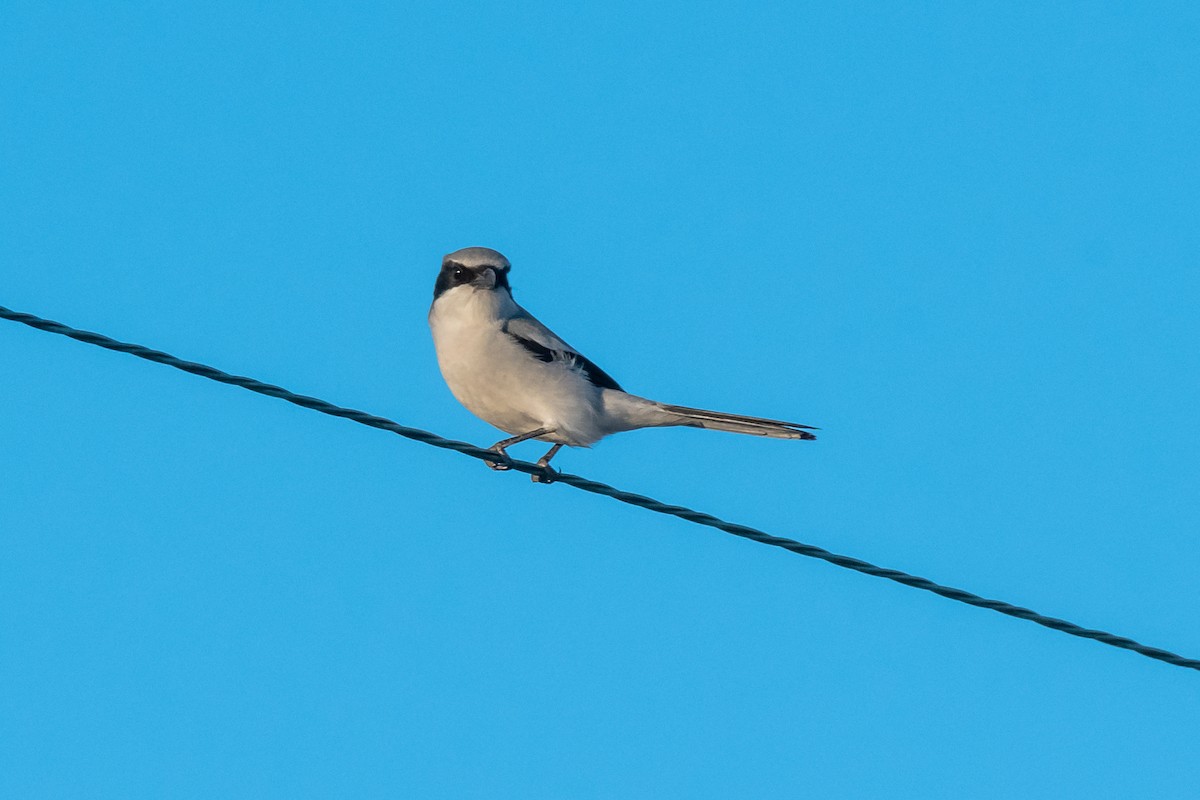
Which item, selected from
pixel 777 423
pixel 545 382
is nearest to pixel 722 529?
pixel 777 423

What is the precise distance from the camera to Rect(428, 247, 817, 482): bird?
8836mm

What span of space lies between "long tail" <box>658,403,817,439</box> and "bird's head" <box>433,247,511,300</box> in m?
1.43

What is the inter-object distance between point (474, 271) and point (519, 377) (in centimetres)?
91

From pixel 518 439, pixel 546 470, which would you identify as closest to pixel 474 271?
pixel 518 439

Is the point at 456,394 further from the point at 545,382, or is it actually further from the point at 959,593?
the point at 959,593

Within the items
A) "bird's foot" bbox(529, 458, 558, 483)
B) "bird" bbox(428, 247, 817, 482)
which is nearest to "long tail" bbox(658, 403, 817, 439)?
"bird" bbox(428, 247, 817, 482)

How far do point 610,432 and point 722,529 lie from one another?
3.76 m

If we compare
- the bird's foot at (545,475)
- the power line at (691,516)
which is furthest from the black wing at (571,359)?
the power line at (691,516)

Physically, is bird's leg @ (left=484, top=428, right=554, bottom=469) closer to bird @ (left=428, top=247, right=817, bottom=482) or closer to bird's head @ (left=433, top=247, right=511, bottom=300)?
bird @ (left=428, top=247, right=817, bottom=482)

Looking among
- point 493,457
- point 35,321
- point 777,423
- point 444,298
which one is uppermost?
point 444,298

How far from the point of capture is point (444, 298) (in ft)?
30.5

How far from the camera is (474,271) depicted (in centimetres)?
927

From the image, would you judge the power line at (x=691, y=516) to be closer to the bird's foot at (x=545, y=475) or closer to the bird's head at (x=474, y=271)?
the bird's foot at (x=545, y=475)

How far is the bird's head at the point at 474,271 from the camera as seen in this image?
362 inches
